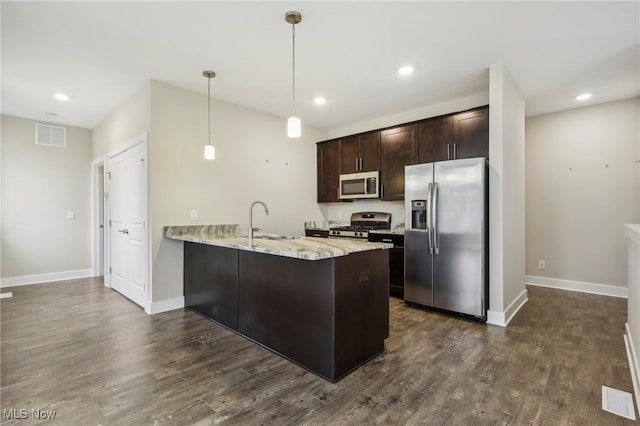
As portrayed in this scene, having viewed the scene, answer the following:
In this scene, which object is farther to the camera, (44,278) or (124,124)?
(44,278)

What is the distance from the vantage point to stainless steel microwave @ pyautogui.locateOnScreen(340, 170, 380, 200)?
4.73 metres

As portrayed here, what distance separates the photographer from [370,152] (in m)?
4.86

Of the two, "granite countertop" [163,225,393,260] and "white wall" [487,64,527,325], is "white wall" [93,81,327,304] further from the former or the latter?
"white wall" [487,64,527,325]

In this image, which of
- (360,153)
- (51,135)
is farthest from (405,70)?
(51,135)

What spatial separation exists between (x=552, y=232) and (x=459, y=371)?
3686mm

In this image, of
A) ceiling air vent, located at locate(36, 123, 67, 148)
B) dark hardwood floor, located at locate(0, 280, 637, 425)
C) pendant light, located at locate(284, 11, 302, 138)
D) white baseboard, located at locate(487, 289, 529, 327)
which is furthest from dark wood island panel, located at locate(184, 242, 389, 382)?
ceiling air vent, located at locate(36, 123, 67, 148)

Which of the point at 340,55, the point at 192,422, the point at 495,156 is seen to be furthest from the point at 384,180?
the point at 192,422

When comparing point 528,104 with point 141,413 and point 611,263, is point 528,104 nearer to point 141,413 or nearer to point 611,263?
point 611,263

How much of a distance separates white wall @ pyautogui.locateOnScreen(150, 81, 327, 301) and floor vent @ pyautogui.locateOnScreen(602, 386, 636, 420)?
397 cm

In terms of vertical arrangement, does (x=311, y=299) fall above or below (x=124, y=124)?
below

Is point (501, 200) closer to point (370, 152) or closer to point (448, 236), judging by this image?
point (448, 236)

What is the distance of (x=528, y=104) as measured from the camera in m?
4.25

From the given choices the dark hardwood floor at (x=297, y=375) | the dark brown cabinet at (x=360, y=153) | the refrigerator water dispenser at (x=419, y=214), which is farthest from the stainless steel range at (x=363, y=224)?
the dark hardwood floor at (x=297, y=375)

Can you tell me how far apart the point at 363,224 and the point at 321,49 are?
3.06 metres
